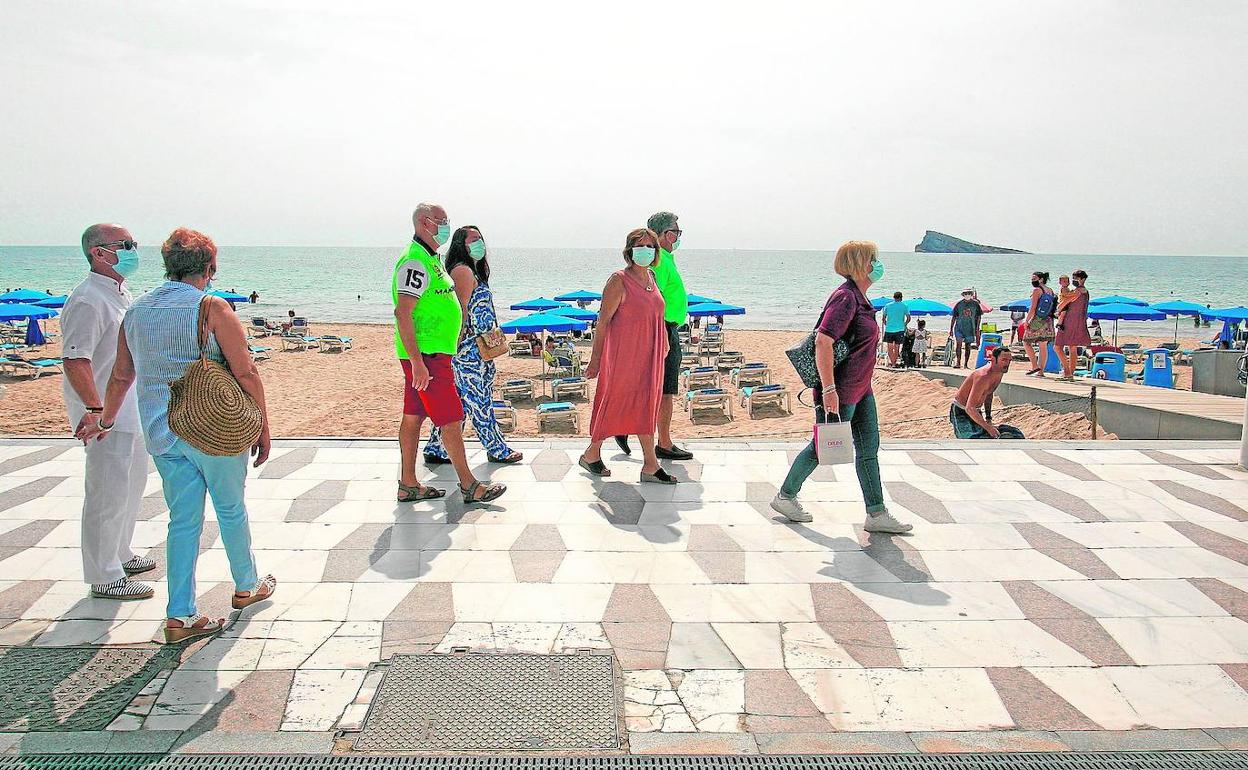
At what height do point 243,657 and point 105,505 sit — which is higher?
point 105,505

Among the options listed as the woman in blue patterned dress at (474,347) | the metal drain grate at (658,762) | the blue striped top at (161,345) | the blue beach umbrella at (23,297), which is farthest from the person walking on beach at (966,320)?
the blue beach umbrella at (23,297)

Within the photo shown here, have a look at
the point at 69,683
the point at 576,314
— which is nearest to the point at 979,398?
the point at 69,683

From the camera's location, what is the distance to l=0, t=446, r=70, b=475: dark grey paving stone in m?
5.69

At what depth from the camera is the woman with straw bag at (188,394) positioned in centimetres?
317

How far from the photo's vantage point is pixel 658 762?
254 centimetres

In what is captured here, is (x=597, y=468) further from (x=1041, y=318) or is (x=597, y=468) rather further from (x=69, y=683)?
(x=1041, y=318)

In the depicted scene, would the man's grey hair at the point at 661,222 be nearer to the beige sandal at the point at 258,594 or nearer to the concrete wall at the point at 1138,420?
the beige sandal at the point at 258,594

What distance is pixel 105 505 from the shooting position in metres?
3.61

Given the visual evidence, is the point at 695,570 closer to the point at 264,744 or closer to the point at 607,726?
the point at 607,726

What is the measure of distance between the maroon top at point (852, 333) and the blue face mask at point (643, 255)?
1257mm

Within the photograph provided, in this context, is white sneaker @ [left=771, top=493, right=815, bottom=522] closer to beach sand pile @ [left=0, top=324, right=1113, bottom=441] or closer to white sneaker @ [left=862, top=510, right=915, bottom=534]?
white sneaker @ [left=862, top=510, right=915, bottom=534]

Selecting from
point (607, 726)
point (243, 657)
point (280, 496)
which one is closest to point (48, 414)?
point (280, 496)

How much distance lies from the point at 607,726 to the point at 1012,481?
3808mm

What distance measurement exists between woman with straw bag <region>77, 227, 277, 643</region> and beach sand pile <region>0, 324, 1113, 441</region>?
6.36 metres
